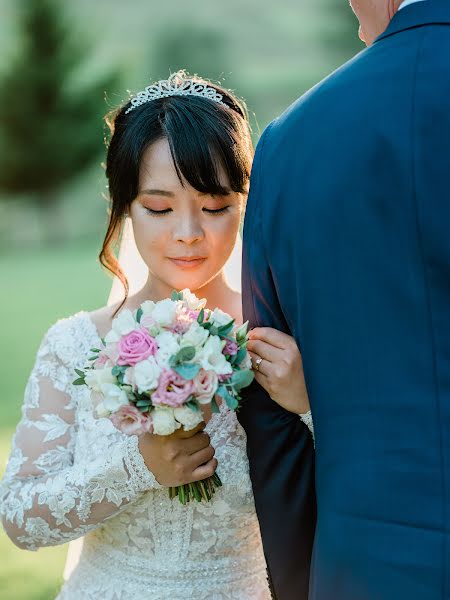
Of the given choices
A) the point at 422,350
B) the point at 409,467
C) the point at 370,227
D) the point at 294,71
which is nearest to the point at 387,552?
the point at 409,467

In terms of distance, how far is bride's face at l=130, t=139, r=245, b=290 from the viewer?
2.87 meters

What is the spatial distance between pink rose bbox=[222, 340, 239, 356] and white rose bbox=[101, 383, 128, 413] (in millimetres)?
284

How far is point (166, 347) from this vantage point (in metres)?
2.22

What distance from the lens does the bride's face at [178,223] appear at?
287 cm

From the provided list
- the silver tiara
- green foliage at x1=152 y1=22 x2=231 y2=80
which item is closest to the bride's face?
the silver tiara

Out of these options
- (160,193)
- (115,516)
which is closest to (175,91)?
(160,193)

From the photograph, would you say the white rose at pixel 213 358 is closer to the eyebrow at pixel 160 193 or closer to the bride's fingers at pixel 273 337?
the bride's fingers at pixel 273 337

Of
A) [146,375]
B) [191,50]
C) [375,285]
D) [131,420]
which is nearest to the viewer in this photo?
[375,285]

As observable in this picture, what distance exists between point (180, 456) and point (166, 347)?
46 cm

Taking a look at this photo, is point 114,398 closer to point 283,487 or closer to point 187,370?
point 187,370

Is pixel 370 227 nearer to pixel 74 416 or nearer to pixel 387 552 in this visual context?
pixel 387 552

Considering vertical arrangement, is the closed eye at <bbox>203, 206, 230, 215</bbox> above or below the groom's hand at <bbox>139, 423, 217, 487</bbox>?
above

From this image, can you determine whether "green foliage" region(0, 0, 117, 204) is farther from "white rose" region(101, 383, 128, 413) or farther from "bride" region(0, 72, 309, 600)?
"white rose" region(101, 383, 128, 413)

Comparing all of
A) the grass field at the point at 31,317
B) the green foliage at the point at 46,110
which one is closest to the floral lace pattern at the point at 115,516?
the grass field at the point at 31,317
